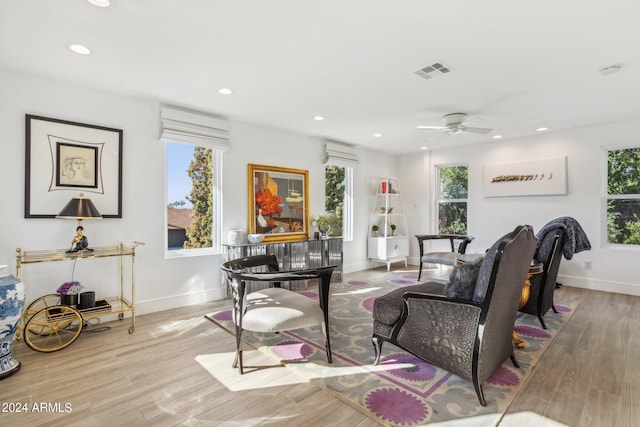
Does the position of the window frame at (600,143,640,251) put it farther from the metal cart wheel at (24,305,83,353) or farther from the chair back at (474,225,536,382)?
the metal cart wheel at (24,305,83,353)

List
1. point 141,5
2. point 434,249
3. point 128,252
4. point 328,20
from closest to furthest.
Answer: point 141,5 → point 328,20 → point 128,252 → point 434,249

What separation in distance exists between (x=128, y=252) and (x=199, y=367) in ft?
4.65

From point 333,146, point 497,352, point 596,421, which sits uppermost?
point 333,146

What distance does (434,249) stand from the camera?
644cm

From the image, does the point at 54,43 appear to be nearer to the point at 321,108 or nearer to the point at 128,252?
the point at 128,252

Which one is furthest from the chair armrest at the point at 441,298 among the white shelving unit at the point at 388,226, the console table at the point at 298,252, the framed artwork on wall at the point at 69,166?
the white shelving unit at the point at 388,226

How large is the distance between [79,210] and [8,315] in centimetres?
98

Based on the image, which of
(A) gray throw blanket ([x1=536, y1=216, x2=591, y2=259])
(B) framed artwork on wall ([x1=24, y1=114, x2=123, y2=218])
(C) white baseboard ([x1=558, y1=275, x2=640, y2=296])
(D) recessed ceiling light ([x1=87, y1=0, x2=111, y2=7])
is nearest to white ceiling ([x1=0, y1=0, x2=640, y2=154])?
(D) recessed ceiling light ([x1=87, y1=0, x2=111, y2=7])

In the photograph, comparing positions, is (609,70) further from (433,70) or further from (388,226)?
(388,226)

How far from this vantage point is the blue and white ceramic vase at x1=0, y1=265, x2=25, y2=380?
7.00 feet

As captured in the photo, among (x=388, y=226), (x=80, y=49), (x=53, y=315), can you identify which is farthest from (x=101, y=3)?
A: (x=388, y=226)

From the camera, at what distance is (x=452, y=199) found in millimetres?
6227

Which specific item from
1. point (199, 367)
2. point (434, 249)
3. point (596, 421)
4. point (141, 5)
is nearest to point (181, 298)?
point (199, 367)

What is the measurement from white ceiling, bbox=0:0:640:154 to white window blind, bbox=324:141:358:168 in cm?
145
